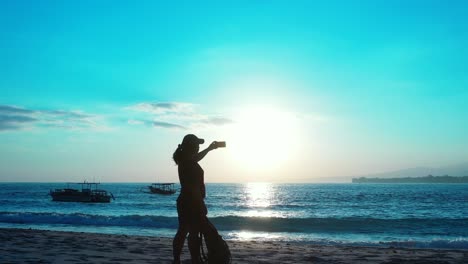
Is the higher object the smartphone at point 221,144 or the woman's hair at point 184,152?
the smartphone at point 221,144

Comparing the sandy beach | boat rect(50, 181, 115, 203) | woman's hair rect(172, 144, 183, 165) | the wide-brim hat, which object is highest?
the wide-brim hat

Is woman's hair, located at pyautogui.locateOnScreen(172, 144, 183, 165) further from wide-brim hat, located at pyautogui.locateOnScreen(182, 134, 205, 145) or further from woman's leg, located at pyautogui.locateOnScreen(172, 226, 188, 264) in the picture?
woman's leg, located at pyautogui.locateOnScreen(172, 226, 188, 264)

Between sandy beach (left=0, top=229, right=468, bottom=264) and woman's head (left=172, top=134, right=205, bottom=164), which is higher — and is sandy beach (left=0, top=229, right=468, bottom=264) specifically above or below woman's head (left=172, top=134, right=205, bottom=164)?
below

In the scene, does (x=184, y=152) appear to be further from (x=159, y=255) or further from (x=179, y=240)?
(x=159, y=255)

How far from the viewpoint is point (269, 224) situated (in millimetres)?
28234

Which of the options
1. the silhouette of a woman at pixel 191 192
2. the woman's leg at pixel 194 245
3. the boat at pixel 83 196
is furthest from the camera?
the boat at pixel 83 196

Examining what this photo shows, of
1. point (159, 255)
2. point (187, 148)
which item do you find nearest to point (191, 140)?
point (187, 148)

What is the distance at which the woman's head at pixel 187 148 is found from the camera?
Answer: 224 inches

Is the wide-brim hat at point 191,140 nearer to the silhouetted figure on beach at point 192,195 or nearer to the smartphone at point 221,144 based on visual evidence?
the silhouetted figure on beach at point 192,195

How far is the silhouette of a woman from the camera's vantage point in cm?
551

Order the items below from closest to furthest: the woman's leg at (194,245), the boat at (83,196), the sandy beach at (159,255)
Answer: the woman's leg at (194,245), the sandy beach at (159,255), the boat at (83,196)

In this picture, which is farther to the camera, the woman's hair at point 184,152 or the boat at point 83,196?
the boat at point 83,196

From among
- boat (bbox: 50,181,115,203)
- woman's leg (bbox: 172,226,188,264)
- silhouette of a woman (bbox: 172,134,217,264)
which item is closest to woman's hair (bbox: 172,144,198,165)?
silhouette of a woman (bbox: 172,134,217,264)

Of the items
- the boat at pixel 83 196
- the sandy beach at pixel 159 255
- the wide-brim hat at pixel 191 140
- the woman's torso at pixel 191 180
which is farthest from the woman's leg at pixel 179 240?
the boat at pixel 83 196
